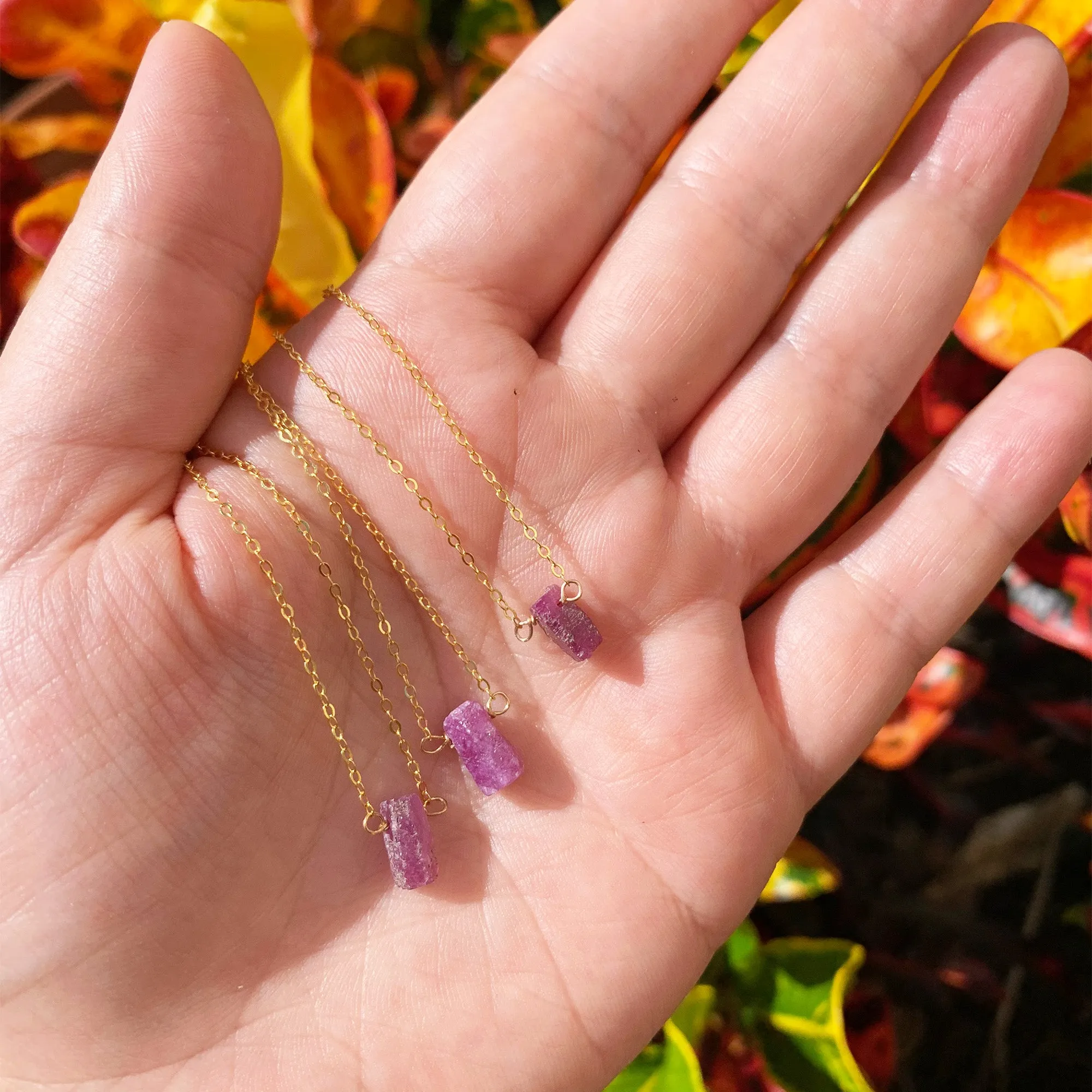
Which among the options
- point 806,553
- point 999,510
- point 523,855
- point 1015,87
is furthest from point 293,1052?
point 1015,87

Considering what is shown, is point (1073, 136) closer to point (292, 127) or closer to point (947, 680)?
point (947, 680)

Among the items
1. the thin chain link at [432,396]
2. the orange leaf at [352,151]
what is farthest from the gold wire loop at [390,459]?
the orange leaf at [352,151]

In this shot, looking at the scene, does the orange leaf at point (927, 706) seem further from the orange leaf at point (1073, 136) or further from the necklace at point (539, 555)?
the orange leaf at point (1073, 136)

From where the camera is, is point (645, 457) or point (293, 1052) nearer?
point (293, 1052)

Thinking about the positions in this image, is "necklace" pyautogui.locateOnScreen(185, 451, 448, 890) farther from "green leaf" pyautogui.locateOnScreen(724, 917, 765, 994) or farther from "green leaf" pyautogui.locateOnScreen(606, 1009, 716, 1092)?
"green leaf" pyautogui.locateOnScreen(724, 917, 765, 994)

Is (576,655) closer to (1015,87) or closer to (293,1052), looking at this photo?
(293,1052)

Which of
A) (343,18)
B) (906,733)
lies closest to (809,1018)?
(906,733)

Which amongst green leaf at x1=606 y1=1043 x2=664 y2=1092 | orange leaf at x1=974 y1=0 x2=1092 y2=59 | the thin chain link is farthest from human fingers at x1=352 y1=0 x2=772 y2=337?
green leaf at x1=606 y1=1043 x2=664 y2=1092
